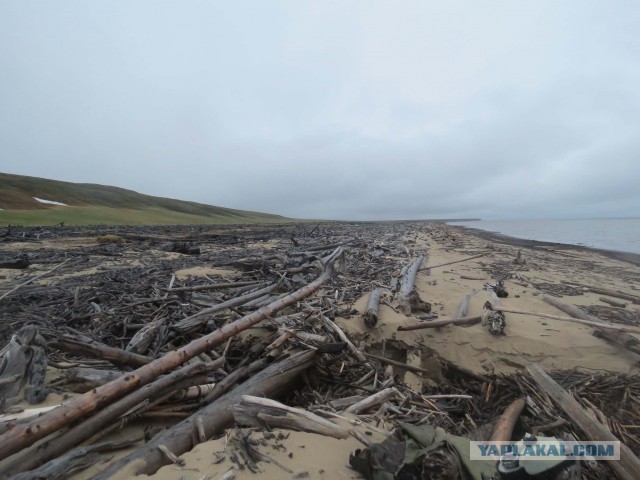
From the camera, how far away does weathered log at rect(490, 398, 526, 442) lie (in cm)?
283

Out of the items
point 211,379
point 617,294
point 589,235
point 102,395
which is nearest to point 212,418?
point 211,379

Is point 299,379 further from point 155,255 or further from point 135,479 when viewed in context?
point 155,255

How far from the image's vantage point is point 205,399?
10.4 feet

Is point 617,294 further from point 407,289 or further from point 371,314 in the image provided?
point 371,314

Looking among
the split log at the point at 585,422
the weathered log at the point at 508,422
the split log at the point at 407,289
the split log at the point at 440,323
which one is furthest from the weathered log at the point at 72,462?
the split log at the point at 407,289

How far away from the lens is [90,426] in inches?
99.3

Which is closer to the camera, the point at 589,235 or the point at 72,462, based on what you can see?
the point at 72,462

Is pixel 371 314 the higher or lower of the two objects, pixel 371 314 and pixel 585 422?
the higher

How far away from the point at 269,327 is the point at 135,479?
9.04 ft

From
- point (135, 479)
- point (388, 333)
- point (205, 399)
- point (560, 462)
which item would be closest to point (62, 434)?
point (135, 479)

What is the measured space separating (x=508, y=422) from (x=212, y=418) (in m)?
2.89

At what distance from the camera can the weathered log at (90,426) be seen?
2228 millimetres

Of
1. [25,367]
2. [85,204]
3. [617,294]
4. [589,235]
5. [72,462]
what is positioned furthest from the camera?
[85,204]

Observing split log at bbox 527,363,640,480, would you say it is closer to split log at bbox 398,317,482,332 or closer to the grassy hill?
split log at bbox 398,317,482,332
